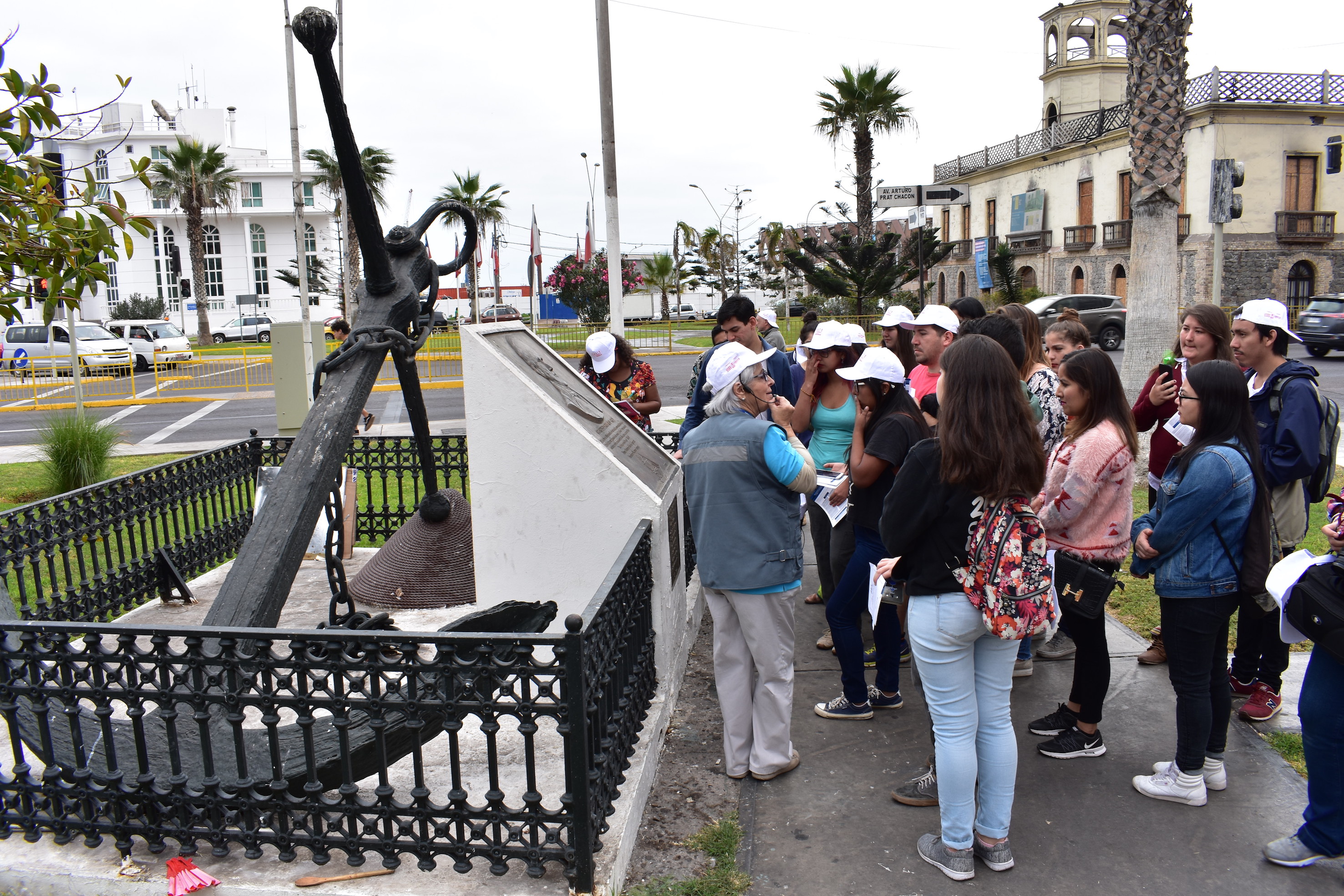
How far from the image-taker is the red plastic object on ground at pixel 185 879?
9.57ft

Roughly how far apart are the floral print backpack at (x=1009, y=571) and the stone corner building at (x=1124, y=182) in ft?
76.5

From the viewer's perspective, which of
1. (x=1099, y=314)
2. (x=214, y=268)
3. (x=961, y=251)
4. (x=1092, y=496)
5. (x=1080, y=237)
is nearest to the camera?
(x=1092, y=496)

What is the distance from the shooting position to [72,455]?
9242mm

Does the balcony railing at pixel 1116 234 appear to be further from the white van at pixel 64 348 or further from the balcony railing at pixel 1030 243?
the white van at pixel 64 348

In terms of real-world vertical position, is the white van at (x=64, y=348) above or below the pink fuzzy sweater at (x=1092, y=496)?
above

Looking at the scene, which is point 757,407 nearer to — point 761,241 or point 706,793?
point 706,793

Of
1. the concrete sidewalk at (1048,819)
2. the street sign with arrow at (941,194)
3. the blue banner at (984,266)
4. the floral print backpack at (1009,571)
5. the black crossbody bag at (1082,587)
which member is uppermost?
the blue banner at (984,266)

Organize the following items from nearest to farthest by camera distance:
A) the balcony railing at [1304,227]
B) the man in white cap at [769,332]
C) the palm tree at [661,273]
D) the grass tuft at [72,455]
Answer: the man in white cap at [769,332] < the grass tuft at [72,455] < the balcony railing at [1304,227] < the palm tree at [661,273]

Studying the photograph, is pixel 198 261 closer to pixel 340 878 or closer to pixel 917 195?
pixel 917 195

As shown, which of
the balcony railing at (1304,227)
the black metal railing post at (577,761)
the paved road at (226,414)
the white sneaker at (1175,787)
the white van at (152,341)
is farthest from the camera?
the balcony railing at (1304,227)

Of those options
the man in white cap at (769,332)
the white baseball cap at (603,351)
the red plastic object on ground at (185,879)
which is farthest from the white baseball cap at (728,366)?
the man in white cap at (769,332)

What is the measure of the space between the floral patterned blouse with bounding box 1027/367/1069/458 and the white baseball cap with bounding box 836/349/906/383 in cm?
96

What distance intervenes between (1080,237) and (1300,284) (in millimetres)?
7775

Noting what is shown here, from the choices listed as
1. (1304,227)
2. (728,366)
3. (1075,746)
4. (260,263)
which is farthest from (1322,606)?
(260,263)
